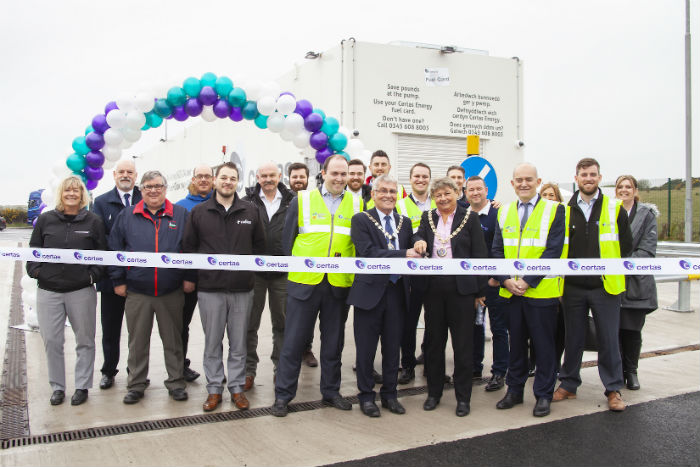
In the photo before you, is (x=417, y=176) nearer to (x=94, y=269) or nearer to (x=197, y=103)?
(x=94, y=269)

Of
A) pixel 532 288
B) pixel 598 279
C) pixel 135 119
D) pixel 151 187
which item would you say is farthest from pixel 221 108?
pixel 598 279

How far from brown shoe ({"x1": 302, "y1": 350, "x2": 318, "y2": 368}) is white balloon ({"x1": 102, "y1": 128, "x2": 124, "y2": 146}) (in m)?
3.77

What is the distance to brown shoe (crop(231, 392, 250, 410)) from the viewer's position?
4.75 metres

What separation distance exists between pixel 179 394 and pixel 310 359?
1696mm

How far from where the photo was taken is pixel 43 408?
185 inches

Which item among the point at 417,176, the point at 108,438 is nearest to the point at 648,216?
the point at 417,176

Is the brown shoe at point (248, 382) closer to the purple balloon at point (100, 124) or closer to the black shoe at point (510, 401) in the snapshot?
the black shoe at point (510, 401)

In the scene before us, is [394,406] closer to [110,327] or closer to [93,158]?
[110,327]

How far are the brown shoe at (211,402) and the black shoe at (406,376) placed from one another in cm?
179

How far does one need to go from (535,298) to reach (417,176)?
1.60 meters

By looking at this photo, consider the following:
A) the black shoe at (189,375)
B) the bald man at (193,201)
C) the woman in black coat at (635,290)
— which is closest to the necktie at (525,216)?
the woman in black coat at (635,290)

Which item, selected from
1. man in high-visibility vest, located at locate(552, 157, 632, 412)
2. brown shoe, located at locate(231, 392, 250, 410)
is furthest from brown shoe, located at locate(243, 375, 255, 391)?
man in high-visibility vest, located at locate(552, 157, 632, 412)

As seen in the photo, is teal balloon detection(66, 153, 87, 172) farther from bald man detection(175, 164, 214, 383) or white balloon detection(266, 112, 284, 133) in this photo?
white balloon detection(266, 112, 284, 133)

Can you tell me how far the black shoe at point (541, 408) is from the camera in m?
4.68
